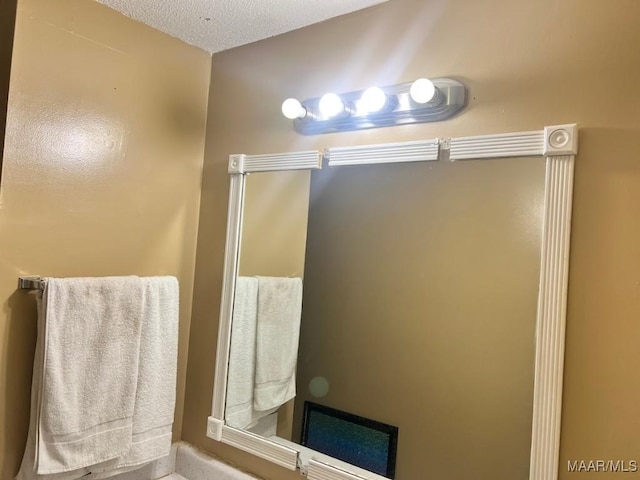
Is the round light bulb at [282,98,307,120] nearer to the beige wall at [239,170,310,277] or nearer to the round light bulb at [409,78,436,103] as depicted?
the beige wall at [239,170,310,277]

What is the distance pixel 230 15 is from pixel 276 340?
0.96 m

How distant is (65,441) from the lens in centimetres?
121

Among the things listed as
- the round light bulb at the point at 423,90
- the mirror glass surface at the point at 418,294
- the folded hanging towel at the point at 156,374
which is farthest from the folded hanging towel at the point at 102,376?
the round light bulb at the point at 423,90

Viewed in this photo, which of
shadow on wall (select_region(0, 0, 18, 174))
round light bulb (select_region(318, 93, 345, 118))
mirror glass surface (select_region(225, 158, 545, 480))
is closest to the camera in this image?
mirror glass surface (select_region(225, 158, 545, 480))

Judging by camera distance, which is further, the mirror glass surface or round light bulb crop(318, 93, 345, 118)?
round light bulb crop(318, 93, 345, 118)

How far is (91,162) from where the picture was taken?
53.3 inches

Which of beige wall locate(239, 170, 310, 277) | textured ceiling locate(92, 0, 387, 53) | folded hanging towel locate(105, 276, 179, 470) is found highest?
textured ceiling locate(92, 0, 387, 53)

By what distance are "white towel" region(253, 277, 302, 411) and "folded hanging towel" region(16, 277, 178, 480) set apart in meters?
0.26

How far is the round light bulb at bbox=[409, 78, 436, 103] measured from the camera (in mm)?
1132

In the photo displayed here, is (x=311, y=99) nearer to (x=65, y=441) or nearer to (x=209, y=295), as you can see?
(x=209, y=295)

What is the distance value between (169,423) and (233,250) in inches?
21.8

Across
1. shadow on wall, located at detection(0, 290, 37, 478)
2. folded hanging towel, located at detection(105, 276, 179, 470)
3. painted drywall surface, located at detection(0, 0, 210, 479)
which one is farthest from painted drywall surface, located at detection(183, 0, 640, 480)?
shadow on wall, located at detection(0, 290, 37, 478)

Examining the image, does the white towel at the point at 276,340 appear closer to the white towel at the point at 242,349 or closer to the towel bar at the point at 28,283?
the white towel at the point at 242,349

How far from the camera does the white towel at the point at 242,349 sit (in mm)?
1513
